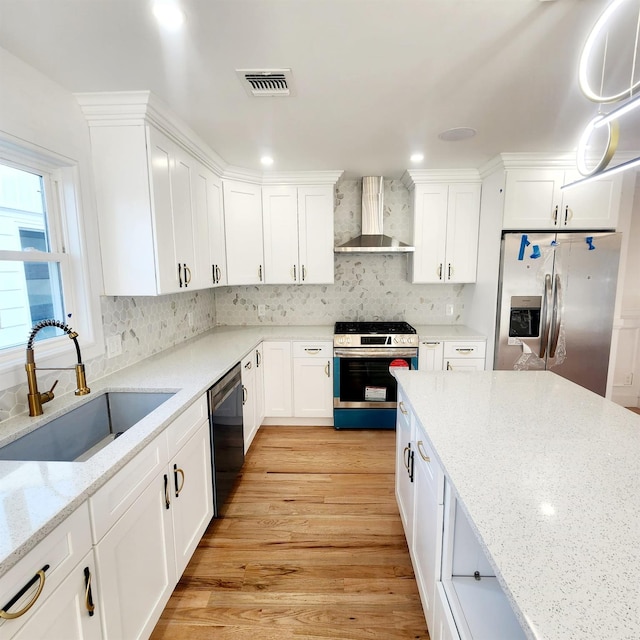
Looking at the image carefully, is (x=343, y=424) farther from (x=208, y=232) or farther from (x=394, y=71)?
(x=394, y=71)

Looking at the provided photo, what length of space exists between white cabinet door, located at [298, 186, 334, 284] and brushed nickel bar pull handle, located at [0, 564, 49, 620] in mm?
2792

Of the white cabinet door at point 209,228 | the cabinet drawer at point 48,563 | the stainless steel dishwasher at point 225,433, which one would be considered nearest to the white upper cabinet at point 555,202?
the white cabinet door at point 209,228

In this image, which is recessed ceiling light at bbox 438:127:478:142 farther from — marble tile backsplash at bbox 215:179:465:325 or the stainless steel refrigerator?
marble tile backsplash at bbox 215:179:465:325

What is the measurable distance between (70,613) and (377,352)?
254 centimetres

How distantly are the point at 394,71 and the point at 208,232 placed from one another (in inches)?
70.1

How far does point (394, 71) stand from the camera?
159 centimetres

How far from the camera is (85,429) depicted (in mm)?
1630

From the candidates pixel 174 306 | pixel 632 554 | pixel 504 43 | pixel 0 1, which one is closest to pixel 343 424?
pixel 174 306

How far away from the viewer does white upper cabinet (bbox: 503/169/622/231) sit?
9.16 feet

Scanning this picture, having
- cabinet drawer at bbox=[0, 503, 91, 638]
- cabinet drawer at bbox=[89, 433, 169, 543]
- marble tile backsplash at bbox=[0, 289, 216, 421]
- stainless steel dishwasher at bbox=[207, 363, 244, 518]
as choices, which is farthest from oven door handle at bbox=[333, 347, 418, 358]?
cabinet drawer at bbox=[0, 503, 91, 638]

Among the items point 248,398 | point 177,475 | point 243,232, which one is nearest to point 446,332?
point 248,398

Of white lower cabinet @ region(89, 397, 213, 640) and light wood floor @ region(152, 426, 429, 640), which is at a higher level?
white lower cabinet @ region(89, 397, 213, 640)

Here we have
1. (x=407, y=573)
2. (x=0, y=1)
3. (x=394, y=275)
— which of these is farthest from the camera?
(x=394, y=275)

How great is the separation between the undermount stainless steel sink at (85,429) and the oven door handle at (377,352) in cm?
171
